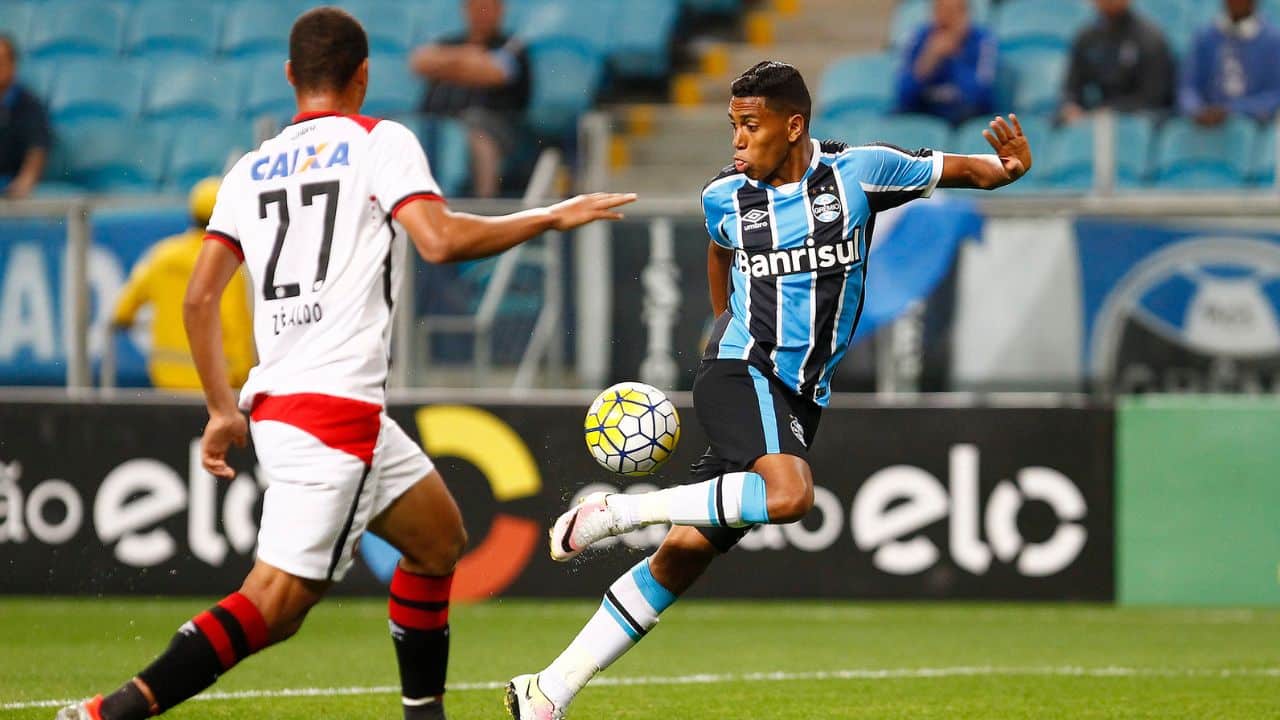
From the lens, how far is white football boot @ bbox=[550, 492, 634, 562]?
17.2 feet

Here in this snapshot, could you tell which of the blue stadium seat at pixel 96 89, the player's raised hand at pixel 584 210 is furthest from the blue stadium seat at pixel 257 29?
the player's raised hand at pixel 584 210

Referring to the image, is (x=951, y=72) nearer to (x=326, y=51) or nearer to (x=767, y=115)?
(x=767, y=115)

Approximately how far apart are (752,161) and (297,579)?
209 centimetres

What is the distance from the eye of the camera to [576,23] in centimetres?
1318

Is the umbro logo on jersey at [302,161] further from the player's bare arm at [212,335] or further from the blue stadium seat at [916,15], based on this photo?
the blue stadium seat at [916,15]

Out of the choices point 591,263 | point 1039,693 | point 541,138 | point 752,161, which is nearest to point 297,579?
point 752,161

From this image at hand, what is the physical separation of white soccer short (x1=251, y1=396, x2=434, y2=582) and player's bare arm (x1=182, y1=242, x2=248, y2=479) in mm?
99

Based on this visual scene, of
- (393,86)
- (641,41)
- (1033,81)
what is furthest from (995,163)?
(641,41)

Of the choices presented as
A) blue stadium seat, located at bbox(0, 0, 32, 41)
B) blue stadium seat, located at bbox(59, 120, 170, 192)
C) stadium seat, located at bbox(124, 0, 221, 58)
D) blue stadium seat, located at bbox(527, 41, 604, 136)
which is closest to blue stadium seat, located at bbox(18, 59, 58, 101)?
blue stadium seat, located at bbox(0, 0, 32, 41)

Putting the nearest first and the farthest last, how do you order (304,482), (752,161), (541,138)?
1. (304,482)
2. (752,161)
3. (541,138)

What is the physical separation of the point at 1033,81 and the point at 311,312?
28.2 ft

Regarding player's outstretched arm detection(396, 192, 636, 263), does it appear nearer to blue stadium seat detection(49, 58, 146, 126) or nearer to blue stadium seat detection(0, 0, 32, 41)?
blue stadium seat detection(49, 58, 146, 126)

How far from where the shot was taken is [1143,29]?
37.6ft

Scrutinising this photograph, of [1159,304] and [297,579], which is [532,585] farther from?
[297,579]
